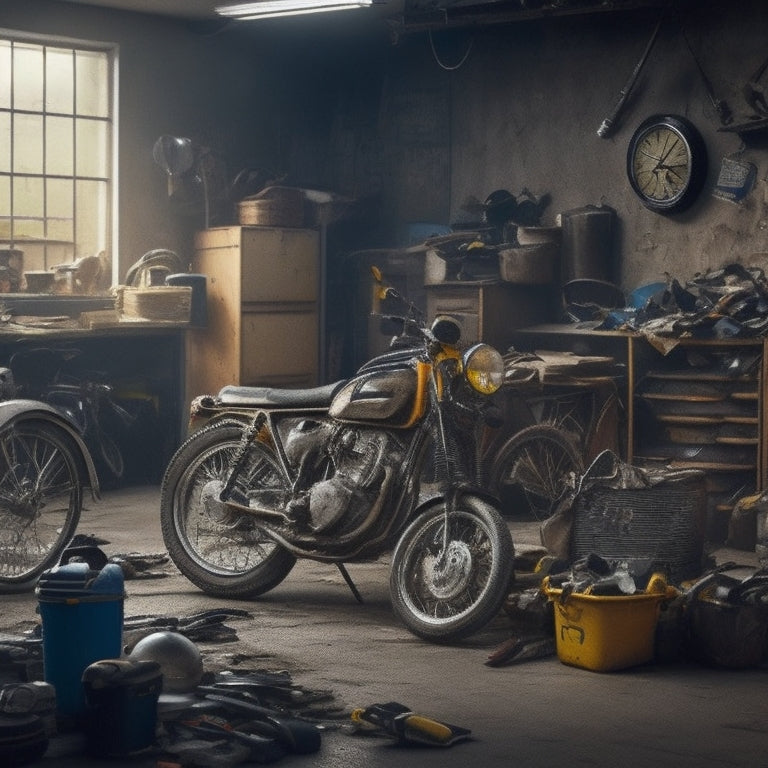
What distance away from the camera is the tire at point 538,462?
8164 millimetres

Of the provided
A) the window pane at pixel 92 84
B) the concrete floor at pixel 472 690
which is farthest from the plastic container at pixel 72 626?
the window pane at pixel 92 84

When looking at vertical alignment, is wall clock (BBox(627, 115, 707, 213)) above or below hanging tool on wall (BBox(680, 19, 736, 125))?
below

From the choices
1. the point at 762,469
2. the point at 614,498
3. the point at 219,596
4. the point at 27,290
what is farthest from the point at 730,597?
the point at 27,290

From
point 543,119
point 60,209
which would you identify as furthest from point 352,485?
point 60,209

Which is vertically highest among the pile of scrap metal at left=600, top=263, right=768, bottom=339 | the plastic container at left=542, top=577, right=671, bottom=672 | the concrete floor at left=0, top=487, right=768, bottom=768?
the pile of scrap metal at left=600, top=263, right=768, bottom=339

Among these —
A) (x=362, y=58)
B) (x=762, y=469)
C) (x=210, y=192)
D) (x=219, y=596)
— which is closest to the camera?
(x=219, y=596)

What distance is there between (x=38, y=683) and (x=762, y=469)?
16.0 ft

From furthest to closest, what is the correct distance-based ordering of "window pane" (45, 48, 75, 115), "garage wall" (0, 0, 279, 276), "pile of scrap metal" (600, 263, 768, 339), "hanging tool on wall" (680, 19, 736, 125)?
"garage wall" (0, 0, 279, 276), "window pane" (45, 48, 75, 115), "hanging tool on wall" (680, 19, 736, 125), "pile of scrap metal" (600, 263, 768, 339)

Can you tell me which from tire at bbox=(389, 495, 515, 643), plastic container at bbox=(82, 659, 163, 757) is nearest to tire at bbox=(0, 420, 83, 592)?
tire at bbox=(389, 495, 515, 643)

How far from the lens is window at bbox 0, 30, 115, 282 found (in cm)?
974

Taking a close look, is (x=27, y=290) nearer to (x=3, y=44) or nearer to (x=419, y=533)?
(x=3, y=44)

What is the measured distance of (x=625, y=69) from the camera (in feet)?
30.9

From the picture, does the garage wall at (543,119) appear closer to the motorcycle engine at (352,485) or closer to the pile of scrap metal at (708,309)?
the pile of scrap metal at (708,309)

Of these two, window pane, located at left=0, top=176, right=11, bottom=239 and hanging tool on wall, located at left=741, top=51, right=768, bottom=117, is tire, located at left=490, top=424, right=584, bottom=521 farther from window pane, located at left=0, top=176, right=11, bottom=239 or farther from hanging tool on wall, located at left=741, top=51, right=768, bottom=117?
window pane, located at left=0, top=176, right=11, bottom=239
